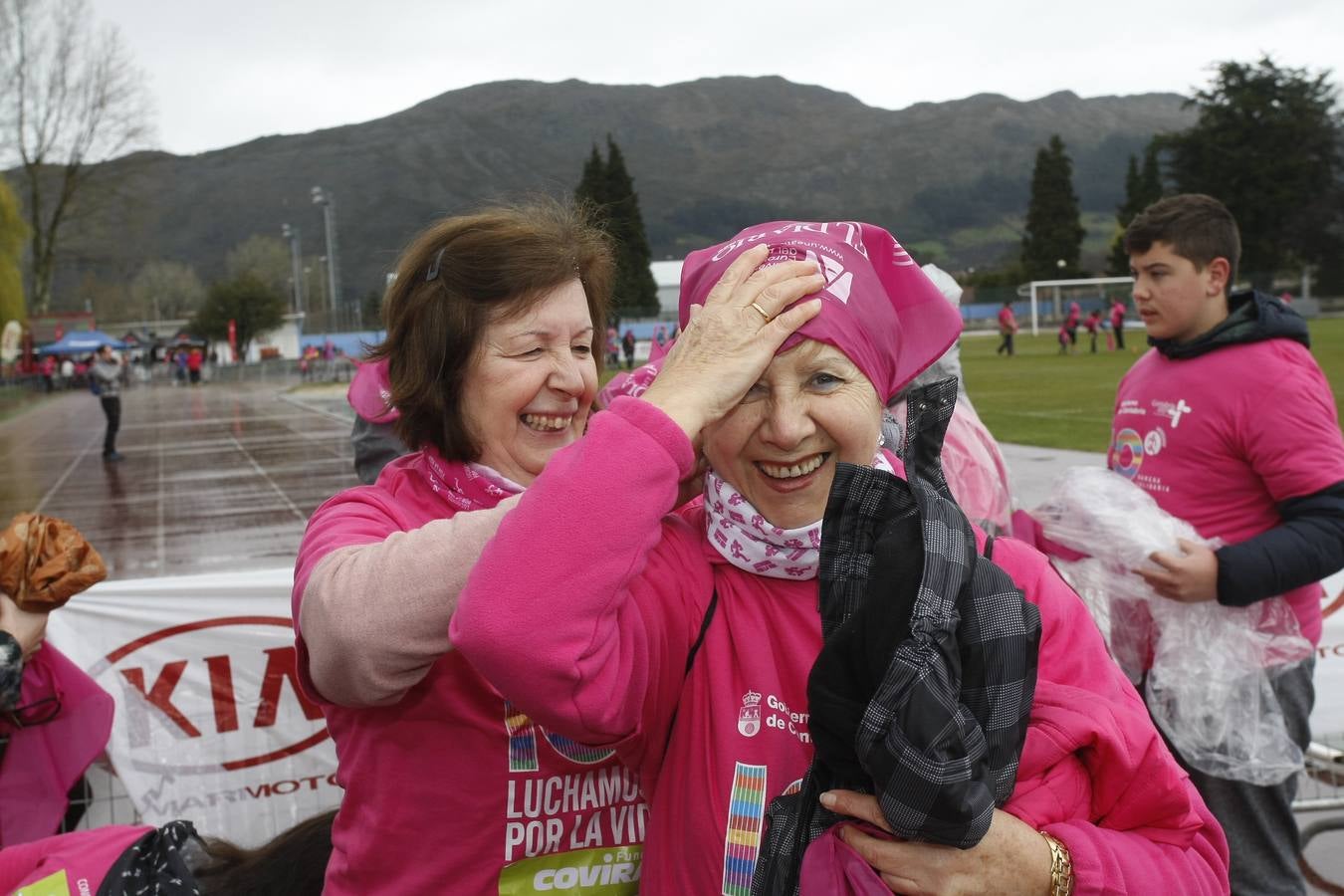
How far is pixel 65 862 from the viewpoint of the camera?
2.31 m

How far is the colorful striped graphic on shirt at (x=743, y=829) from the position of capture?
1.54m

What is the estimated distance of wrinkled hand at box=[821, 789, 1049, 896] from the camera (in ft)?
4.38

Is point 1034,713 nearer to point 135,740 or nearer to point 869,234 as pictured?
point 869,234

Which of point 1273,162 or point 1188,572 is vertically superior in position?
point 1273,162

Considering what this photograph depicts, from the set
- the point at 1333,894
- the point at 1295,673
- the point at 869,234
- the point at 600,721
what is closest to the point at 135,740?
the point at 600,721

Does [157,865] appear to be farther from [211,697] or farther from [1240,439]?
[1240,439]

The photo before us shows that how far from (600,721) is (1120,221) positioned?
291ft

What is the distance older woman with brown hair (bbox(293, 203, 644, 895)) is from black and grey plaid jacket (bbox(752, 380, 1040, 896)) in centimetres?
40

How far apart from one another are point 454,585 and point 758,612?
17.4 inches

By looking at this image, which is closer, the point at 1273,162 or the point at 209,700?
the point at 209,700

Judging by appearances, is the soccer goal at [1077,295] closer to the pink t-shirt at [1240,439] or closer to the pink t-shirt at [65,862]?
the pink t-shirt at [1240,439]

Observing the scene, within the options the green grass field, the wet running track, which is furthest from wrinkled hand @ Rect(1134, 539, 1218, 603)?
the wet running track

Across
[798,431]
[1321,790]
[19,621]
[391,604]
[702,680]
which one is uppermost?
[798,431]

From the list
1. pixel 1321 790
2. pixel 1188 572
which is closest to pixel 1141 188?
pixel 1321 790
